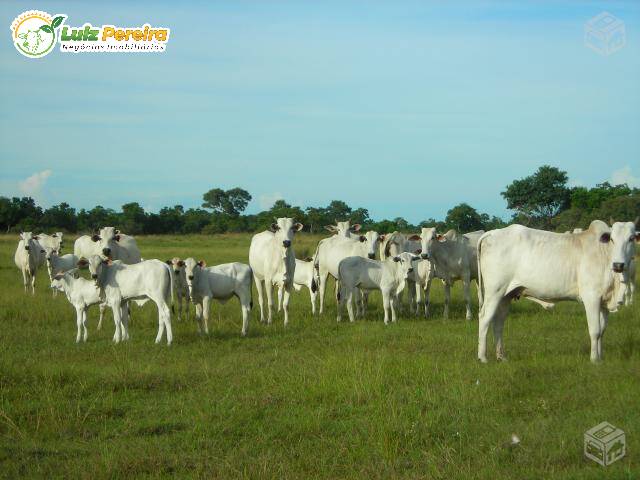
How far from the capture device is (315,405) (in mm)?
9172

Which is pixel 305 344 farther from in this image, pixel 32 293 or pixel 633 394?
pixel 32 293

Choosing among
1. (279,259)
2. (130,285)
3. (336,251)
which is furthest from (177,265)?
(336,251)

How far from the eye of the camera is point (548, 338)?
13.6 metres

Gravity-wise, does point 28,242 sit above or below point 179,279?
above

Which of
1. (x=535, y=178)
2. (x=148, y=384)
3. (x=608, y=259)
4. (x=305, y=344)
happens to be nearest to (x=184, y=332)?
(x=305, y=344)

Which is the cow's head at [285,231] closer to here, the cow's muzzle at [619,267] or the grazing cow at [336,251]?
the grazing cow at [336,251]

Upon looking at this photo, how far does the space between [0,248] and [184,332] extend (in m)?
32.0

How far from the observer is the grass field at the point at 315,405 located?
7.10 meters

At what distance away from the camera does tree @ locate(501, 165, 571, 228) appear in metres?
47.4

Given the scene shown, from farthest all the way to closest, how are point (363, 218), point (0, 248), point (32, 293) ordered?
point (363, 218), point (0, 248), point (32, 293)

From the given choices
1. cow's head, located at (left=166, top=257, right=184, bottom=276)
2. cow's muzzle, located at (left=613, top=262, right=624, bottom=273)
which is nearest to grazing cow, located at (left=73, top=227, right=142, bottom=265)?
cow's head, located at (left=166, top=257, right=184, bottom=276)

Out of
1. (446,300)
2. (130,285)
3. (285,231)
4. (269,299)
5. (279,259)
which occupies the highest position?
(285,231)

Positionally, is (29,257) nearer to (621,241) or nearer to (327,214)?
(621,241)

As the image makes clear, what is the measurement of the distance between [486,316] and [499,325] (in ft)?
1.33
